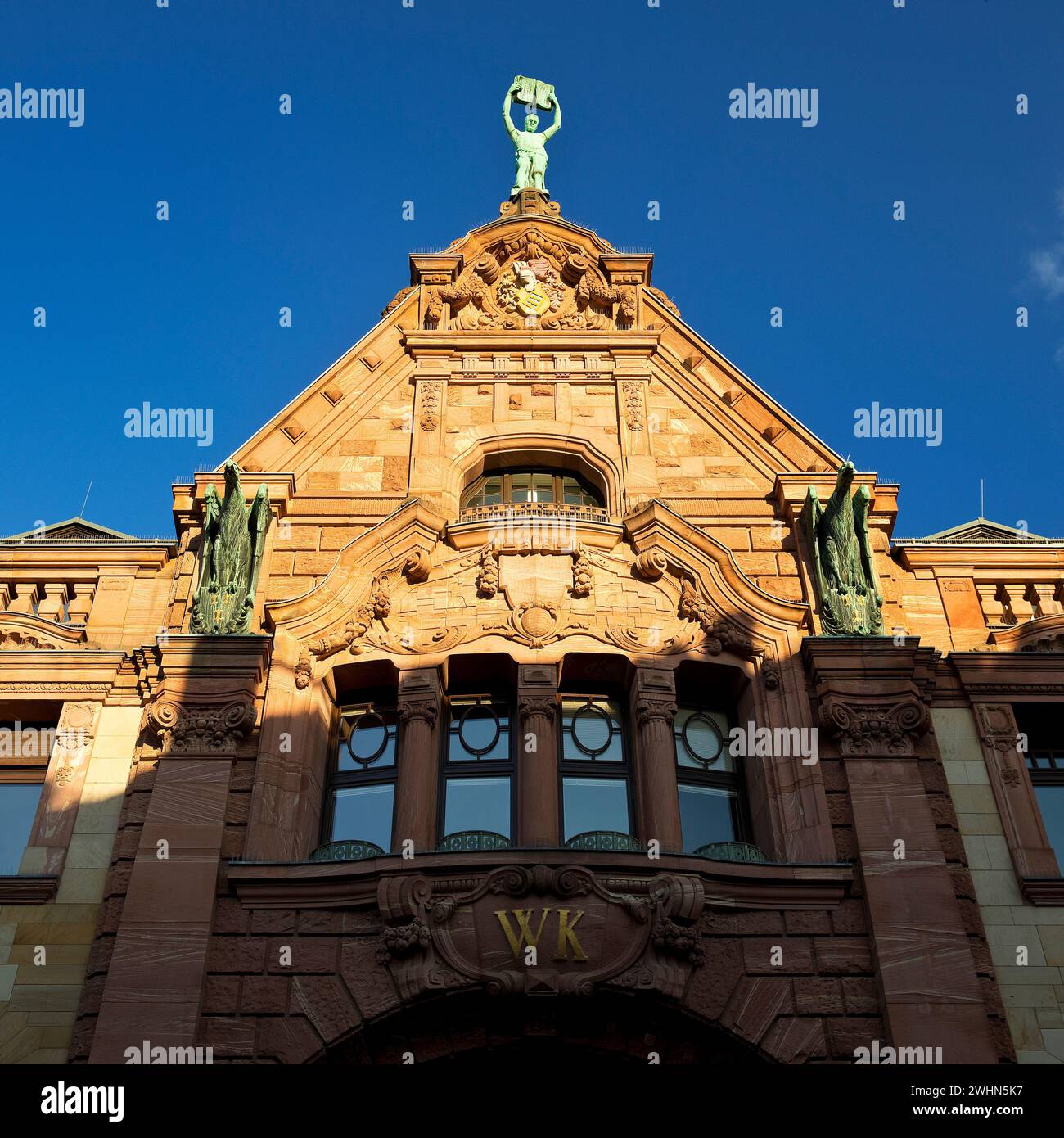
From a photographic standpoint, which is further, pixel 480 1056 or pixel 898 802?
pixel 898 802

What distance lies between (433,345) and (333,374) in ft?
6.05

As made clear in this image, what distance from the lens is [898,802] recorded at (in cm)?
1592

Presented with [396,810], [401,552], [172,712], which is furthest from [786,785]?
[172,712]

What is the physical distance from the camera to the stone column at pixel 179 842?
1388cm

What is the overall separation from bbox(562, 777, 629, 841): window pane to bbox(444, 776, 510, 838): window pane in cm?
79

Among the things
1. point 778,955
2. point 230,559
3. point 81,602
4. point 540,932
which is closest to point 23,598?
point 81,602

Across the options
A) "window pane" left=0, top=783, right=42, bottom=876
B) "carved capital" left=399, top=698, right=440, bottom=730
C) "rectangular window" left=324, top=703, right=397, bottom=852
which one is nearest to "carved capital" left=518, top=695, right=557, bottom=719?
Result: "carved capital" left=399, top=698, right=440, bottom=730

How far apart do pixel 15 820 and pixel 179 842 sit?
9.50 ft

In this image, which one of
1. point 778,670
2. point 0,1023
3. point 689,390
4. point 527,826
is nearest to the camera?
point 0,1023

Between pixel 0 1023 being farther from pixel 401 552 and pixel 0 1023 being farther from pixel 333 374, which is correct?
pixel 333 374

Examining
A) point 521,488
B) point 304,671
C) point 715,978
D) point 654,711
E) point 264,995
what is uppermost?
point 521,488

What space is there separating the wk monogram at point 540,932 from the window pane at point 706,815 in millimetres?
2658

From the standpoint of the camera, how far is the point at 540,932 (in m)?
14.4

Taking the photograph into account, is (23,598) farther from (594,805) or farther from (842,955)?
(842,955)
